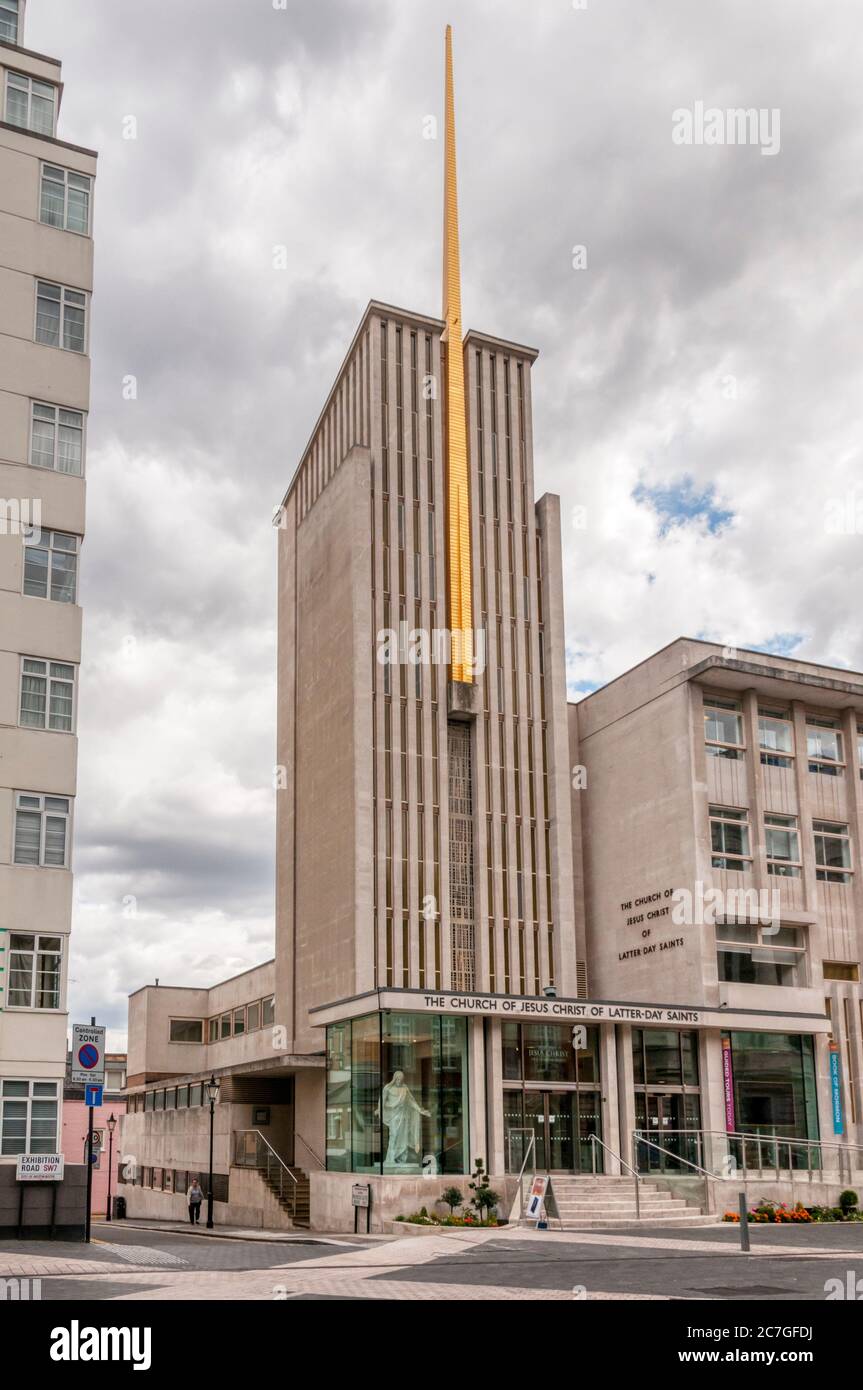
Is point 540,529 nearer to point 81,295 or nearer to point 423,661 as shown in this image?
point 423,661

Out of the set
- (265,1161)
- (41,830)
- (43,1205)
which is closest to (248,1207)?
(265,1161)

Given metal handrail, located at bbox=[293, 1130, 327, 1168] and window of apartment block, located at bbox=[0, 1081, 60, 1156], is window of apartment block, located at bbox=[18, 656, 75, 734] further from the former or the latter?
metal handrail, located at bbox=[293, 1130, 327, 1168]

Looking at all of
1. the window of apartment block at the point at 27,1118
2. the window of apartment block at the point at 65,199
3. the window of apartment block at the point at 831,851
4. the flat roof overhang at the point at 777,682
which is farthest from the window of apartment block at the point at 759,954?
the window of apartment block at the point at 65,199

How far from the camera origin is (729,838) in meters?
47.5

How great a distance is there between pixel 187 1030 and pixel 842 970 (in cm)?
4173

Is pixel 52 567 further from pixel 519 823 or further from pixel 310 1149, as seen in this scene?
pixel 310 1149

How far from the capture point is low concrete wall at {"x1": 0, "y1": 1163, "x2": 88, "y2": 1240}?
96.8 ft

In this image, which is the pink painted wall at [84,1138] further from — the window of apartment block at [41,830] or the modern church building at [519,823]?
the window of apartment block at [41,830]

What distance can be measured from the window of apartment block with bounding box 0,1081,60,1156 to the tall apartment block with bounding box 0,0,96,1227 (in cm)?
3

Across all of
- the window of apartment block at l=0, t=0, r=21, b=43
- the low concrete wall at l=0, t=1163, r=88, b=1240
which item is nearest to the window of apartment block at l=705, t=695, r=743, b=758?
the low concrete wall at l=0, t=1163, r=88, b=1240

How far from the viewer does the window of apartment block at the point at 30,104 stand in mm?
36500
